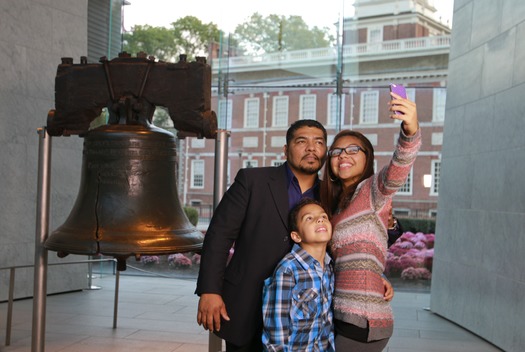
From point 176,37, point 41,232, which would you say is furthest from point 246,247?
point 176,37

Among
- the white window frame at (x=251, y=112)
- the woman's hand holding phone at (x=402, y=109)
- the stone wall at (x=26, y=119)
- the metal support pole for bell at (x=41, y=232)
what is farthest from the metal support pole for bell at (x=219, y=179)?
the white window frame at (x=251, y=112)

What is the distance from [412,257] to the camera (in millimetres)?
10641

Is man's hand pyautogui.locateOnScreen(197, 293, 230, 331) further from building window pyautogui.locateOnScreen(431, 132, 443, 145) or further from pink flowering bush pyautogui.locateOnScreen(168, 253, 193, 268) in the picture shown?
pink flowering bush pyautogui.locateOnScreen(168, 253, 193, 268)

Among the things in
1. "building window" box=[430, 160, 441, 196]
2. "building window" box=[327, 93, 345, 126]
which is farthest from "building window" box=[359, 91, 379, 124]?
"building window" box=[430, 160, 441, 196]

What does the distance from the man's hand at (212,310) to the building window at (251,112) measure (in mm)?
8705

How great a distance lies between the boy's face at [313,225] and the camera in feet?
8.28

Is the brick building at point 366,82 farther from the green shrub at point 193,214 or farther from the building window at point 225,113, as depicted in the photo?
the green shrub at point 193,214

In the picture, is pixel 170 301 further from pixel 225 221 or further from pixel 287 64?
pixel 225 221

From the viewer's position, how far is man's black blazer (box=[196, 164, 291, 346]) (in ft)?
9.02

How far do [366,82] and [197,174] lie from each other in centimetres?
317

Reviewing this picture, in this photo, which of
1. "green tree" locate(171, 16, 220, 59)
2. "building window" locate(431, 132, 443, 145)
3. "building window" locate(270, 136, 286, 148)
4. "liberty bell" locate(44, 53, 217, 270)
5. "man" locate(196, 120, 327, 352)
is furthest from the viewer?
"green tree" locate(171, 16, 220, 59)

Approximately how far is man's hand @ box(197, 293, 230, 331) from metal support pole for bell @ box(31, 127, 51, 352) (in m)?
1.46

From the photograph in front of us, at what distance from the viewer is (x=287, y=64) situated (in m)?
11.2

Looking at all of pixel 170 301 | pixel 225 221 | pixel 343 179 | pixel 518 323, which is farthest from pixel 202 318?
pixel 170 301
